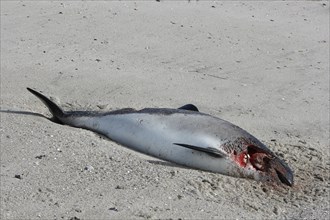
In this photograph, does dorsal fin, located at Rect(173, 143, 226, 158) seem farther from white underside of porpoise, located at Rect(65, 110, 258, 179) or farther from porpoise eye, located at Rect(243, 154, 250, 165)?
porpoise eye, located at Rect(243, 154, 250, 165)

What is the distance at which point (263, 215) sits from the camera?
15.6 ft

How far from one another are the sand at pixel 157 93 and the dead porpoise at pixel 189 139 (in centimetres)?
11

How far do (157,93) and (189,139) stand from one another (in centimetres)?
157

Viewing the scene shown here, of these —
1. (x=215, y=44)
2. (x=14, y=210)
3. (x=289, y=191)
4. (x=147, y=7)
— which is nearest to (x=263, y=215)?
(x=289, y=191)

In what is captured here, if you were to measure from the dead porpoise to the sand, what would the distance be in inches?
4.5

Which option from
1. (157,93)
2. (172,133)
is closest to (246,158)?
(172,133)

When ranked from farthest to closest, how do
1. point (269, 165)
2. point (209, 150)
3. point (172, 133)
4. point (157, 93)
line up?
point (157, 93), point (172, 133), point (269, 165), point (209, 150)

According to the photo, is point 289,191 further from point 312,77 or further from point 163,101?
point 312,77

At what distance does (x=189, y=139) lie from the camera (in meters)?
5.37

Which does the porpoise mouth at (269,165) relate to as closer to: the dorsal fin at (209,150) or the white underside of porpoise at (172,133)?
the white underside of porpoise at (172,133)

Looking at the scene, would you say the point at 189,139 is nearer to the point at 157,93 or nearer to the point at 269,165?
the point at 269,165

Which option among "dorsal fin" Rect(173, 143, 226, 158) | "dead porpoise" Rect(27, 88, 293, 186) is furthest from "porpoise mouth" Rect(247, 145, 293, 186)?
"dorsal fin" Rect(173, 143, 226, 158)

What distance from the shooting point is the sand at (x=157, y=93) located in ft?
15.4

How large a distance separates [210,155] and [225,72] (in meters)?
2.36
